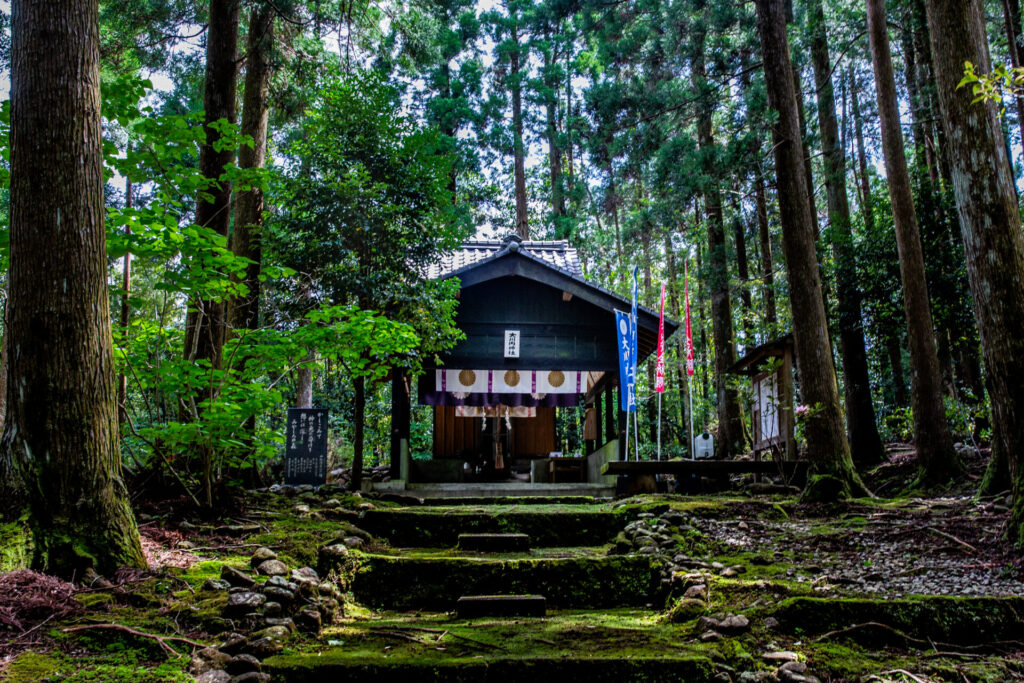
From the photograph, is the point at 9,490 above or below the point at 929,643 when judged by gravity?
above

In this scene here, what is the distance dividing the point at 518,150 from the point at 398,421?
1378 centimetres

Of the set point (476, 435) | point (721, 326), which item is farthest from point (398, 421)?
point (721, 326)

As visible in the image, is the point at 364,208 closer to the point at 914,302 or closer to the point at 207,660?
the point at 207,660

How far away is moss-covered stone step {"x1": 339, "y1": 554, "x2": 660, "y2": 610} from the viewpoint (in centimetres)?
562

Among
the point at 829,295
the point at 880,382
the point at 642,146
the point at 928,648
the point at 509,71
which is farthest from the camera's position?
the point at 509,71

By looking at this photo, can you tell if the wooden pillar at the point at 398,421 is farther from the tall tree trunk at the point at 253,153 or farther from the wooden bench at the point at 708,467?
the wooden bench at the point at 708,467

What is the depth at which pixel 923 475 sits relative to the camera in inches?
378

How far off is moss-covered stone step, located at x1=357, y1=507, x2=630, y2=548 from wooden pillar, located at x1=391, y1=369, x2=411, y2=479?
13.6 feet

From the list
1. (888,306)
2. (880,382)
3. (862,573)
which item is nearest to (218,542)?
(862,573)

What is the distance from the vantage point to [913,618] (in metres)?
4.09

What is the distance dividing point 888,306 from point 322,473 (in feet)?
33.3

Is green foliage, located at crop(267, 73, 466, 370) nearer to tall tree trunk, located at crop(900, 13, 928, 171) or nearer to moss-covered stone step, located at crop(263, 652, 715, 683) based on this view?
moss-covered stone step, located at crop(263, 652, 715, 683)

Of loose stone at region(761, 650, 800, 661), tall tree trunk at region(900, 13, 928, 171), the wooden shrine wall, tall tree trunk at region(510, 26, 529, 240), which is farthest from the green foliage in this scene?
tall tree trunk at region(510, 26, 529, 240)

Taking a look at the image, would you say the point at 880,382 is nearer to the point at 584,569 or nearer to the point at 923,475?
the point at 923,475
